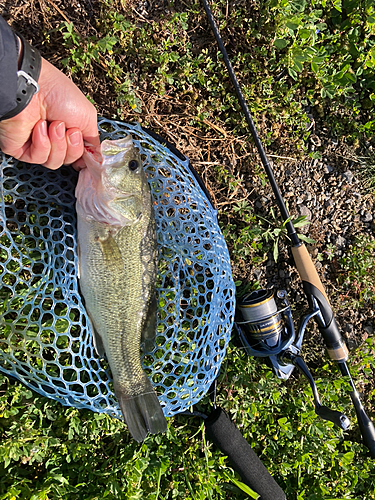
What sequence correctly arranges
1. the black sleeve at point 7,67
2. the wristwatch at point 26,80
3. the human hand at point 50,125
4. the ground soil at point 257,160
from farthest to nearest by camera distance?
the ground soil at point 257,160 → the human hand at point 50,125 → the wristwatch at point 26,80 → the black sleeve at point 7,67

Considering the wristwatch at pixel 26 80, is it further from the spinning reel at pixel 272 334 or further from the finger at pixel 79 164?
the spinning reel at pixel 272 334

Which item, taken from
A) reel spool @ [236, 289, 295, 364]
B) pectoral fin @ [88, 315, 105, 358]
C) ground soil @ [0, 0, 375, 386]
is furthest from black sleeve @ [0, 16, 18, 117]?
reel spool @ [236, 289, 295, 364]

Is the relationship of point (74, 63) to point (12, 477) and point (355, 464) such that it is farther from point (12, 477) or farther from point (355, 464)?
point (355, 464)

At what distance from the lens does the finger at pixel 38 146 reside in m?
2.11

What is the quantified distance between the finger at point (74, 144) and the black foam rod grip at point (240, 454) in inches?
82.3

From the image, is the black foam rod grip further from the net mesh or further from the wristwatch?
the wristwatch

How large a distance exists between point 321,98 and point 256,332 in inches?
89.5

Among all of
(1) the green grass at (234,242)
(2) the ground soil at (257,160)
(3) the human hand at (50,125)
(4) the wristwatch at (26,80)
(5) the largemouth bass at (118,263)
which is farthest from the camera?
(2) the ground soil at (257,160)

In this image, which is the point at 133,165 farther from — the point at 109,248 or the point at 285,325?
the point at 285,325

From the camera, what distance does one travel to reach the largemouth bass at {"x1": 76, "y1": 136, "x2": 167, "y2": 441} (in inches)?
91.2

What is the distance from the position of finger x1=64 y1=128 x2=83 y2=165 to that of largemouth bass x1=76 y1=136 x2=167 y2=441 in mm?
74

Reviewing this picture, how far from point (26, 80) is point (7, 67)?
0.40 ft

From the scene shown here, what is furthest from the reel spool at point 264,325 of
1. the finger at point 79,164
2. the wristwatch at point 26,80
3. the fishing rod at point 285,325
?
the wristwatch at point 26,80

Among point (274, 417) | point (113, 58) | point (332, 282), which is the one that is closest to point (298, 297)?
point (332, 282)
